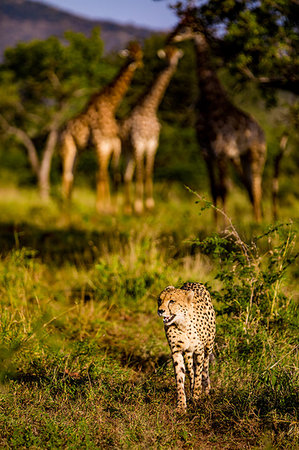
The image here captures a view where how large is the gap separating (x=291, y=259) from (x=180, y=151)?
13.5 metres

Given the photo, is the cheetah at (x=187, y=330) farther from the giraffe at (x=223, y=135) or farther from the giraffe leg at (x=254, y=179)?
the giraffe leg at (x=254, y=179)

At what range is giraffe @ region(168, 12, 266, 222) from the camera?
8.89 m

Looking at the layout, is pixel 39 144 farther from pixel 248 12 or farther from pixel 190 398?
pixel 190 398

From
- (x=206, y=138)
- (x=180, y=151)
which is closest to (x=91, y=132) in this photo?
(x=206, y=138)

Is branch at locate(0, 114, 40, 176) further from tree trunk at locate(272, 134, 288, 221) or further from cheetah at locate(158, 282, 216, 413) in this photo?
cheetah at locate(158, 282, 216, 413)

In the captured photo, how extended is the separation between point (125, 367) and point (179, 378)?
3.44ft

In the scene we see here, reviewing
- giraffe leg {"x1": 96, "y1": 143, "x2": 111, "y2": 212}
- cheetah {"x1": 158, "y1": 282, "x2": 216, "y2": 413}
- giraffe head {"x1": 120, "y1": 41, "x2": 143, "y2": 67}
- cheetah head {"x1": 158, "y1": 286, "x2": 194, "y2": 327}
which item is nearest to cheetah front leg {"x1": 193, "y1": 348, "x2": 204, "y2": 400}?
cheetah {"x1": 158, "y1": 282, "x2": 216, "y2": 413}

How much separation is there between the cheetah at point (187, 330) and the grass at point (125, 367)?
0.18 metres

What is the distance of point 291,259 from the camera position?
14.5ft

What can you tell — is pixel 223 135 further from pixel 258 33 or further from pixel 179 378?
pixel 179 378

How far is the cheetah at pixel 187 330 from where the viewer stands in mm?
3139

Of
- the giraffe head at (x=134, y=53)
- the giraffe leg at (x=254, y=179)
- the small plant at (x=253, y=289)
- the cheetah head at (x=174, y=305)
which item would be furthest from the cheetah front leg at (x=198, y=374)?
the giraffe head at (x=134, y=53)

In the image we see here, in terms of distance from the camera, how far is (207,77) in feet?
30.3

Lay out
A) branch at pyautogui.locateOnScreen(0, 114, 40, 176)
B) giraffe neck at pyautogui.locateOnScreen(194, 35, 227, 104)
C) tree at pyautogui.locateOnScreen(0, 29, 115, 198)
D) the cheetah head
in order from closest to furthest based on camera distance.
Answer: the cheetah head, giraffe neck at pyautogui.locateOnScreen(194, 35, 227, 104), tree at pyautogui.locateOnScreen(0, 29, 115, 198), branch at pyautogui.locateOnScreen(0, 114, 40, 176)
